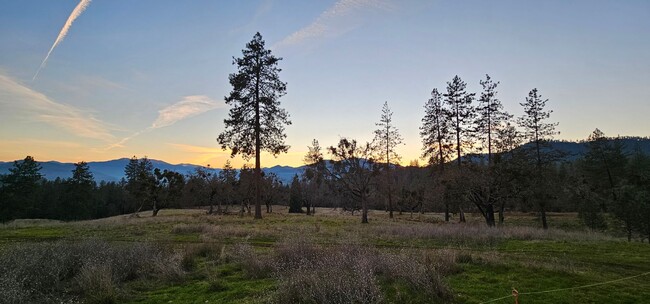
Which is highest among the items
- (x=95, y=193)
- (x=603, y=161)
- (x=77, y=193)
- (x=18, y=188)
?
(x=603, y=161)

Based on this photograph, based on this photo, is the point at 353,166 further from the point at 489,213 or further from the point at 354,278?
the point at 354,278

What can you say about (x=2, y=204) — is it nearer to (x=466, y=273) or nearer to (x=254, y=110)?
(x=254, y=110)

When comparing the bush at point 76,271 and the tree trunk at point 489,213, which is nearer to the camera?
the bush at point 76,271

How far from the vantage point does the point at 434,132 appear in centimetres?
4019

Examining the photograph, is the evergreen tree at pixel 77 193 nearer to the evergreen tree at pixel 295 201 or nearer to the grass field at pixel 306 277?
the evergreen tree at pixel 295 201

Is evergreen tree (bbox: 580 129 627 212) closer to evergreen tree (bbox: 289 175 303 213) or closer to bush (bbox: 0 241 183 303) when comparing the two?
evergreen tree (bbox: 289 175 303 213)

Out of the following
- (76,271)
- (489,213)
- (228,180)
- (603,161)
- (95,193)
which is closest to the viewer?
(76,271)

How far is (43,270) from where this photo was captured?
842cm

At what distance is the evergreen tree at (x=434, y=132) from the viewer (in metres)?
38.6

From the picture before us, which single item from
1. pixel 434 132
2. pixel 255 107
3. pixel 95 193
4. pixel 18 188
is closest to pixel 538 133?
pixel 434 132

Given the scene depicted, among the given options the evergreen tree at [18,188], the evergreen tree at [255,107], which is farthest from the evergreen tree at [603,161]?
the evergreen tree at [18,188]

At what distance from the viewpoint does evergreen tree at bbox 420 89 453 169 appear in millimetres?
38625

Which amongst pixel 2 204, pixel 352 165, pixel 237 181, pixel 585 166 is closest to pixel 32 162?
pixel 2 204

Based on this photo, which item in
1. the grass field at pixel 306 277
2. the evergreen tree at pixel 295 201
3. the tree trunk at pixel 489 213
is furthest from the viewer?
the evergreen tree at pixel 295 201
